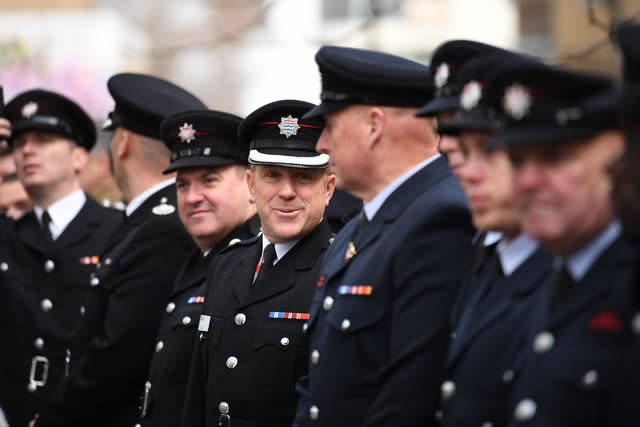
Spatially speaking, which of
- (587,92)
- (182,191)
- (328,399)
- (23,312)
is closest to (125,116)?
(182,191)

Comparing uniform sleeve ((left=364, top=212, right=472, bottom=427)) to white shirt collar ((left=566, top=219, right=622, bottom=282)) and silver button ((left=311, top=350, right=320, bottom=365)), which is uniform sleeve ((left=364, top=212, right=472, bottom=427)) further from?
white shirt collar ((left=566, top=219, right=622, bottom=282))

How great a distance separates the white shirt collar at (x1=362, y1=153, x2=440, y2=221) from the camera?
4.83 meters

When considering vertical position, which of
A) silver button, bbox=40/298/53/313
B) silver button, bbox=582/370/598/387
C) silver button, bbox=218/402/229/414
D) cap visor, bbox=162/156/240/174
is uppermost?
cap visor, bbox=162/156/240/174

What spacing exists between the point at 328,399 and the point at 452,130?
3.57 ft

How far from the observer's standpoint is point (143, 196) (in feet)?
23.9

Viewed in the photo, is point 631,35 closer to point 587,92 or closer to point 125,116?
point 587,92

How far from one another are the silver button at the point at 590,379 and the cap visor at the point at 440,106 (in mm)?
1196

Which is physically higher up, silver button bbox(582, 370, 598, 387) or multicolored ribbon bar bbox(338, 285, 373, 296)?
silver button bbox(582, 370, 598, 387)

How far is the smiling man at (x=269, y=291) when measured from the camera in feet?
18.6

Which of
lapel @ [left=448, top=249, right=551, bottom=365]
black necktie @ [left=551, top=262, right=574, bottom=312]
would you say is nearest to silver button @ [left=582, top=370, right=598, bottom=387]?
black necktie @ [left=551, top=262, right=574, bottom=312]

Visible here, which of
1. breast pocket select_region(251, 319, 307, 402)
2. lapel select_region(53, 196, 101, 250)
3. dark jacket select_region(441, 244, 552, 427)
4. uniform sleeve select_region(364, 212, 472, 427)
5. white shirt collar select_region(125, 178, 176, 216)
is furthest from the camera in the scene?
lapel select_region(53, 196, 101, 250)

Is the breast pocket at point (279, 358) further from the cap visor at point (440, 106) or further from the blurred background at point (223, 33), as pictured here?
the blurred background at point (223, 33)

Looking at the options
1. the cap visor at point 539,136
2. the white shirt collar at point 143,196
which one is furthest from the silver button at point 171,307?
the cap visor at point 539,136

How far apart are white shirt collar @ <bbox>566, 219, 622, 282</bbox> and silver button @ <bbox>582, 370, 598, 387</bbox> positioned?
12.1 inches
